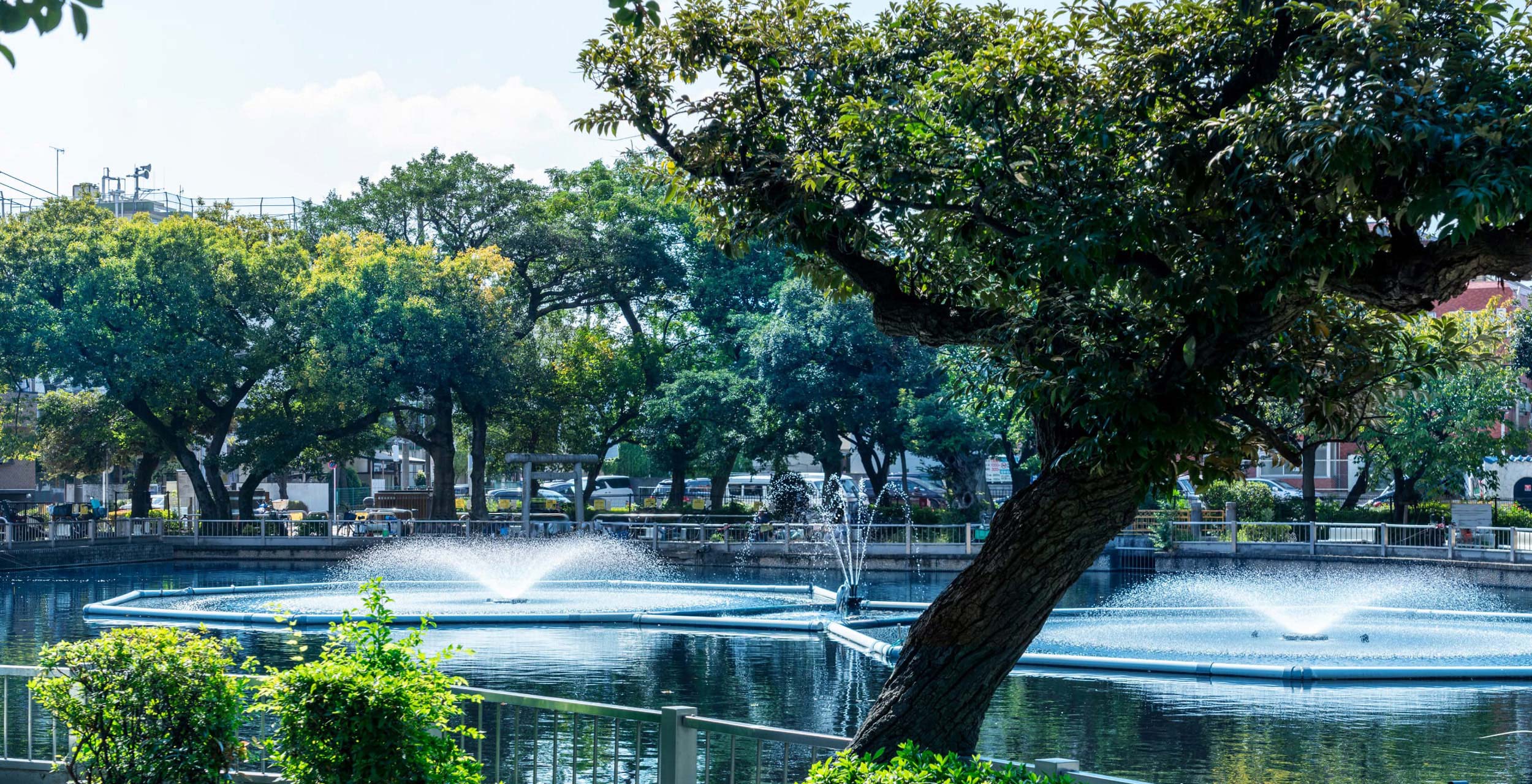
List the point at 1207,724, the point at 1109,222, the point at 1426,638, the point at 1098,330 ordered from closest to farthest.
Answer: the point at 1109,222 < the point at 1098,330 < the point at 1207,724 < the point at 1426,638

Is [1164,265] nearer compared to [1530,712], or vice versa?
[1164,265]

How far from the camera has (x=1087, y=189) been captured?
693cm

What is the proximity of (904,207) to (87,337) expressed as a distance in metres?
40.5

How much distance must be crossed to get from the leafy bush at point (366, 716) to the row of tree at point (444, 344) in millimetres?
32342

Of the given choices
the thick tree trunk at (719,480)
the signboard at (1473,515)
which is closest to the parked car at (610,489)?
the thick tree trunk at (719,480)

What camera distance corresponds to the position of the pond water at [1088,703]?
13.7 metres

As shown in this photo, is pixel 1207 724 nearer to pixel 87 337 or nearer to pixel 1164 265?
pixel 1164 265

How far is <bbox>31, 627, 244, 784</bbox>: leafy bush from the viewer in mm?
7504

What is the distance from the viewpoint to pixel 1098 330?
7.14 metres

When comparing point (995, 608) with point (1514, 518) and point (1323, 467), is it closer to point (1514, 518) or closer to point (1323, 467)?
point (1514, 518)

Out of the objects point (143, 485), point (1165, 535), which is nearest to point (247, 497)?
point (143, 485)

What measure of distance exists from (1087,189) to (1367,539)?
3461cm

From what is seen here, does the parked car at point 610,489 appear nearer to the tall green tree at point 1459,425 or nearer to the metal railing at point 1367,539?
the metal railing at point 1367,539

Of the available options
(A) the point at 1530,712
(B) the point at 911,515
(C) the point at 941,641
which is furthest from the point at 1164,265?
(B) the point at 911,515
